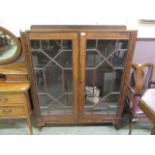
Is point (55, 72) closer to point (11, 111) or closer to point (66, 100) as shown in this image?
point (66, 100)

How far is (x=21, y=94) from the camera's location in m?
1.66

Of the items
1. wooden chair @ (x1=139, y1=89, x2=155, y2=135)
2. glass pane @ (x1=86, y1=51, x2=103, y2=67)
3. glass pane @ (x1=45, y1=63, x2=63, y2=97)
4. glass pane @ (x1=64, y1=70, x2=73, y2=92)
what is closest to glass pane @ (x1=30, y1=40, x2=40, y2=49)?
glass pane @ (x1=45, y1=63, x2=63, y2=97)

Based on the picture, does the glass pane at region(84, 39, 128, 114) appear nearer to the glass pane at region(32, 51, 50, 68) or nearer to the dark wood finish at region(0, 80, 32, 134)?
the glass pane at region(32, 51, 50, 68)

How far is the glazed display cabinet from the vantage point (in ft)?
4.83

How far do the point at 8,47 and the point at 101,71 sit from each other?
3.36ft

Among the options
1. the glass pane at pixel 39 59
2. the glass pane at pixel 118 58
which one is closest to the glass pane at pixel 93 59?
the glass pane at pixel 118 58

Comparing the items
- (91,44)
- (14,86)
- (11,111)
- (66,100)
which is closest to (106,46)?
(91,44)

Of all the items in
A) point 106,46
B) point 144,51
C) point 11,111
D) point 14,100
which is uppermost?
point 106,46

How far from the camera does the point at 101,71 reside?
1.68 meters

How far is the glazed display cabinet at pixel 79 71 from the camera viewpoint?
147 cm

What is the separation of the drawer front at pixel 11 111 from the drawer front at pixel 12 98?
8 cm
